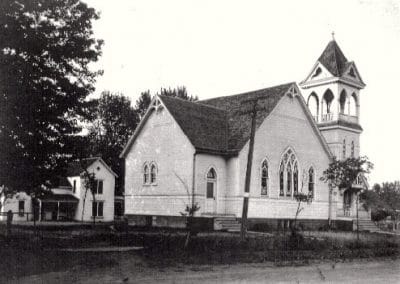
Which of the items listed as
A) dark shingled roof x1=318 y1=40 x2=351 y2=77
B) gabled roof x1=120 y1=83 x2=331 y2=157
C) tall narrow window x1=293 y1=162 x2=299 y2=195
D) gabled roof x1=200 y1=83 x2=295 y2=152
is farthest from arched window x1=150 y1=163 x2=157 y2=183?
dark shingled roof x1=318 y1=40 x2=351 y2=77

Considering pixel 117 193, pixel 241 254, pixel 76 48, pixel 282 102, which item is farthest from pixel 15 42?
pixel 117 193

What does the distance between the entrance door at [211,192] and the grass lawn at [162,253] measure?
10.4 metres

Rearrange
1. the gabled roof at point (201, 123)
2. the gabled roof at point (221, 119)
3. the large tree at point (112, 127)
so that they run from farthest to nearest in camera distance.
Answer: the large tree at point (112, 127) → the gabled roof at point (221, 119) → the gabled roof at point (201, 123)

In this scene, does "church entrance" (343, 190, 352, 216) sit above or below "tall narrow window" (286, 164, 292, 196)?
below

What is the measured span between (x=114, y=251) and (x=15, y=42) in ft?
27.9

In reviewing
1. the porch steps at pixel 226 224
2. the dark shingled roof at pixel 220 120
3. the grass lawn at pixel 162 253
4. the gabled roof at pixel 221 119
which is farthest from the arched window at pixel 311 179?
the grass lawn at pixel 162 253

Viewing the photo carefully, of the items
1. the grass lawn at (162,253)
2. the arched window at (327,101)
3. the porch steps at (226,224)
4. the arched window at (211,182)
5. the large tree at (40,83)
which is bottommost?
the grass lawn at (162,253)

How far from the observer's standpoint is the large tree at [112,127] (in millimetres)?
69125

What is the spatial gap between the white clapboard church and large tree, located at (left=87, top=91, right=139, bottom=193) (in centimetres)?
2816

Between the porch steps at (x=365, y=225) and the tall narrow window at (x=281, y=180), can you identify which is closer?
the tall narrow window at (x=281, y=180)

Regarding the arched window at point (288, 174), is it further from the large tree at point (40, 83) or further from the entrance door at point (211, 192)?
the large tree at point (40, 83)

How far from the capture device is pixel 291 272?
1609cm

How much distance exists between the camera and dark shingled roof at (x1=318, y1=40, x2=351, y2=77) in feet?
151

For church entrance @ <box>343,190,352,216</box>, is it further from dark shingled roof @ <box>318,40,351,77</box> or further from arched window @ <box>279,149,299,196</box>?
dark shingled roof @ <box>318,40,351,77</box>
